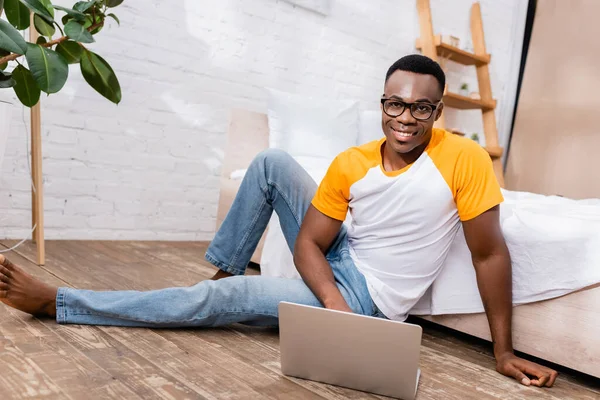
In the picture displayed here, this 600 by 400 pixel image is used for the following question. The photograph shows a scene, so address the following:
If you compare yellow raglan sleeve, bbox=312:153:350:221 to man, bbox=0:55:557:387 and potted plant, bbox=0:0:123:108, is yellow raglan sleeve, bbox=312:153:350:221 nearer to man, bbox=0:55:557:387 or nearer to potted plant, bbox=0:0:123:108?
man, bbox=0:55:557:387

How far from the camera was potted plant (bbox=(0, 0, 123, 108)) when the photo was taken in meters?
1.54

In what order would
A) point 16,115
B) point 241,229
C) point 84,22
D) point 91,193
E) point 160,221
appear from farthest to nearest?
1. point 160,221
2. point 91,193
3. point 16,115
4. point 84,22
5. point 241,229

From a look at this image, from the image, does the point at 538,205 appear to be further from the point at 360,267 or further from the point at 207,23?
the point at 207,23

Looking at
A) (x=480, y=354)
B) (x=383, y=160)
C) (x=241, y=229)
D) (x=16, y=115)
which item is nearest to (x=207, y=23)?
(x=16, y=115)

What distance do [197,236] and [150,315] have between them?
168 centimetres

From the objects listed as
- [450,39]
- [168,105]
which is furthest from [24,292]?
[450,39]

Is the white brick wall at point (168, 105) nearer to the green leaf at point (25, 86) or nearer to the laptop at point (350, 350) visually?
the green leaf at point (25, 86)

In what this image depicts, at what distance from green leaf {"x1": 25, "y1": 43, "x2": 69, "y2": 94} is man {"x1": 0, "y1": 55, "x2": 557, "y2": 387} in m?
0.53

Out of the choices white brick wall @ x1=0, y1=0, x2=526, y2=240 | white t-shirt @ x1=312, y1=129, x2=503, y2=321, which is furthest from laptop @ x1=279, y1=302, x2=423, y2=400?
white brick wall @ x1=0, y1=0, x2=526, y2=240

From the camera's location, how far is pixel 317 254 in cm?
136

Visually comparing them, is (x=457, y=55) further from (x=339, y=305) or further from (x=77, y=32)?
(x=339, y=305)

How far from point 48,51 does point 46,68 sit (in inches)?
2.8

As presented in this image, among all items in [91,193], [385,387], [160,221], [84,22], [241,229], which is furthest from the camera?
[160,221]

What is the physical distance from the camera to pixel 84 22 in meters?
1.75
